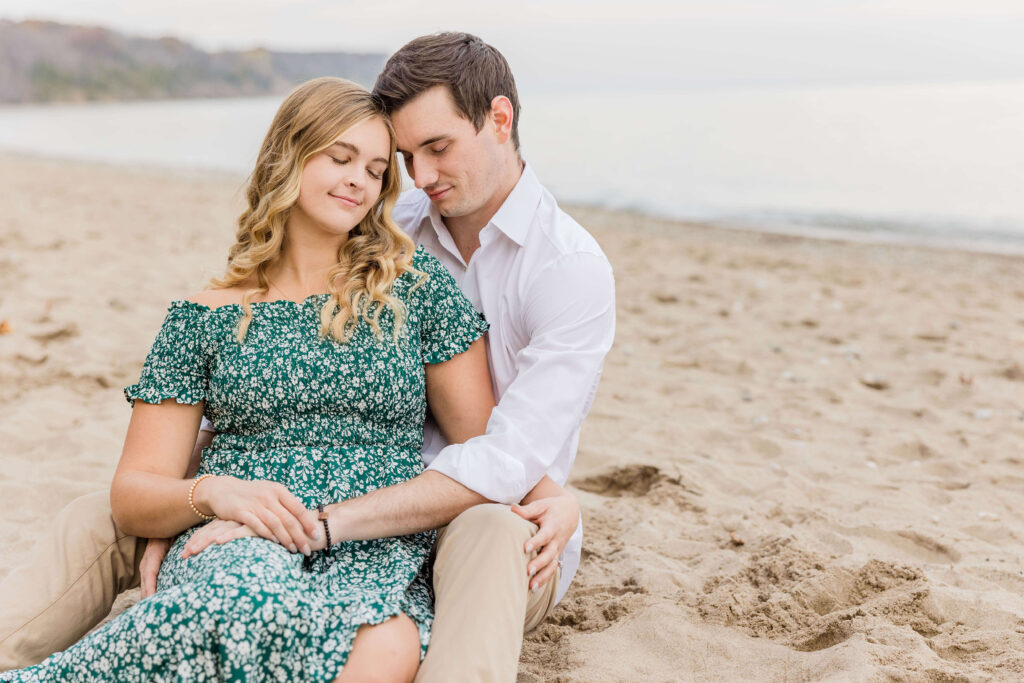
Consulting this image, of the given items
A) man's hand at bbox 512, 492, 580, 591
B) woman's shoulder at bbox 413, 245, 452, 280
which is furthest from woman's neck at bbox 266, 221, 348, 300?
man's hand at bbox 512, 492, 580, 591

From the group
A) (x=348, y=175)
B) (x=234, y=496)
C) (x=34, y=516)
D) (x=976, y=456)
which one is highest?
(x=348, y=175)

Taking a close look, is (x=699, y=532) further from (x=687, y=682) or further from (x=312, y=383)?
(x=312, y=383)

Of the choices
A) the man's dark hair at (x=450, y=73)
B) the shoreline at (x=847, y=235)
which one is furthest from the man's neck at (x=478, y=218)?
the shoreline at (x=847, y=235)

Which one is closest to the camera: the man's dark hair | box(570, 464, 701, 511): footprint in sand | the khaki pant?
the khaki pant

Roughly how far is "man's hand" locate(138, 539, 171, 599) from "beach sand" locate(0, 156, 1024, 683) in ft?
2.32

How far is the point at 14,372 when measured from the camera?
470cm

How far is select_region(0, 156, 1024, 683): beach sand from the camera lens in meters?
2.63

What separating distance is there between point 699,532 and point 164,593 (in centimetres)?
210

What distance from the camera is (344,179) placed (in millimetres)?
2531

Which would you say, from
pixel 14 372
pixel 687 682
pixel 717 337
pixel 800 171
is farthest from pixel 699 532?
pixel 800 171

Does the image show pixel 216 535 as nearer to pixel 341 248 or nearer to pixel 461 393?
pixel 461 393

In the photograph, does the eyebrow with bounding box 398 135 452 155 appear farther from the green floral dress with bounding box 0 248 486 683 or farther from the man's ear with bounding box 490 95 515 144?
the green floral dress with bounding box 0 248 486 683

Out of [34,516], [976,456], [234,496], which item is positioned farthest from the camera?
[976,456]

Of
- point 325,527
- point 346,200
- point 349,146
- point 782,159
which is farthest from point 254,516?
point 782,159
